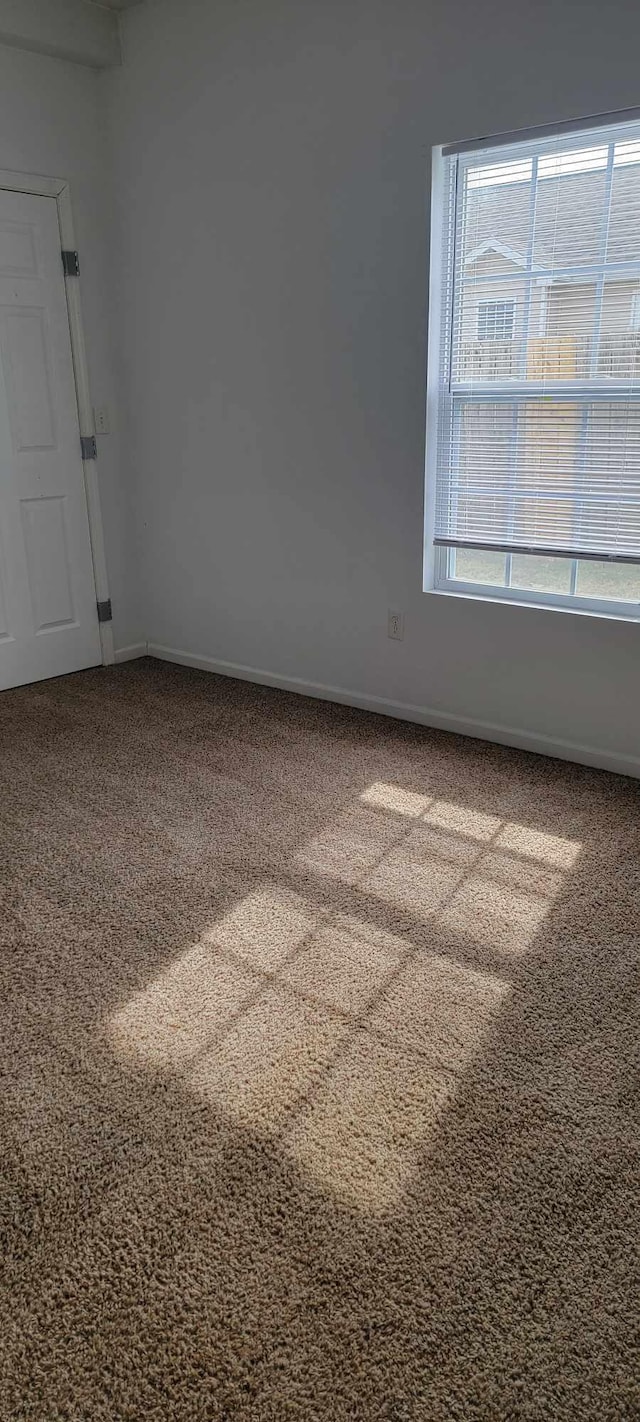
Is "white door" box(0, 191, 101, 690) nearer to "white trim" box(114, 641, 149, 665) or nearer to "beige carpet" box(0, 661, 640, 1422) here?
"white trim" box(114, 641, 149, 665)

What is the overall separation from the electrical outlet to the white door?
5.41 ft

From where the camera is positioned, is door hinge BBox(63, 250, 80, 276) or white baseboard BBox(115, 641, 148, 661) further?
white baseboard BBox(115, 641, 148, 661)

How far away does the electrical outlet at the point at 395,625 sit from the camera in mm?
3680

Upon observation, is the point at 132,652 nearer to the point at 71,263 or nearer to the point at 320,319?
the point at 71,263

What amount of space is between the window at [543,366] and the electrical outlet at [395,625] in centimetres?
36

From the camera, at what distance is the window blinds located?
9.33ft

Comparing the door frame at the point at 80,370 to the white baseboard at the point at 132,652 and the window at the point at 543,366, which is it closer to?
the white baseboard at the point at 132,652

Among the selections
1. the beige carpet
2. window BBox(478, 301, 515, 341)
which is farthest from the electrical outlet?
window BBox(478, 301, 515, 341)

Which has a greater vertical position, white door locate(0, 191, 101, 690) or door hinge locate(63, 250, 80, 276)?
door hinge locate(63, 250, 80, 276)

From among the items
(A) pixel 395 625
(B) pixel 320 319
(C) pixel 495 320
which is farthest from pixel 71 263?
(A) pixel 395 625

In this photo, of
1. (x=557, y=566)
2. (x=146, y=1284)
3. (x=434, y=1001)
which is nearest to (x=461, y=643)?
(x=557, y=566)

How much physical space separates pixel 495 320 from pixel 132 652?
2486mm

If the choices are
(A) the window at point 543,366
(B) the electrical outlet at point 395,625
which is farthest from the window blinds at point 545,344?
(B) the electrical outlet at point 395,625

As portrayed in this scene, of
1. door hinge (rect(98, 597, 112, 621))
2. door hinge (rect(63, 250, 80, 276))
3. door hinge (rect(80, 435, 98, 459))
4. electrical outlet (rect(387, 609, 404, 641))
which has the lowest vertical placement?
door hinge (rect(98, 597, 112, 621))
